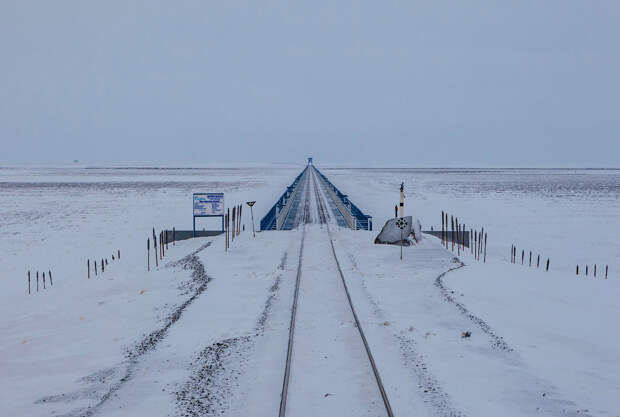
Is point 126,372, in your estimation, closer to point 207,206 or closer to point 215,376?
point 215,376

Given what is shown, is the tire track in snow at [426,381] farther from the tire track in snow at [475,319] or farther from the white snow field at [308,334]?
the tire track in snow at [475,319]

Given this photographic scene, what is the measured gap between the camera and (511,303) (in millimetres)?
16281

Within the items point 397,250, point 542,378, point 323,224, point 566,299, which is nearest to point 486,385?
point 542,378

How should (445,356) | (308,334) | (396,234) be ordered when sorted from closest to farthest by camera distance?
1. (445,356)
2. (308,334)
3. (396,234)

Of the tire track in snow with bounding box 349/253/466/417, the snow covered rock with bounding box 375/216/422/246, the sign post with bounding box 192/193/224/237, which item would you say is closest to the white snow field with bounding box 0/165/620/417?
the tire track in snow with bounding box 349/253/466/417

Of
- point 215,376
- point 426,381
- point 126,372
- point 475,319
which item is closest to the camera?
point 426,381

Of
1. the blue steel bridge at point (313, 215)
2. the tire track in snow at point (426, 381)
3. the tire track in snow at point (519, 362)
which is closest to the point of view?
the tire track in snow at point (426, 381)

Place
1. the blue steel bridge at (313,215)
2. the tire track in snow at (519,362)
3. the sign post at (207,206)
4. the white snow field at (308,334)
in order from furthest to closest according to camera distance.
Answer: the blue steel bridge at (313,215) < the sign post at (207,206) < the white snow field at (308,334) < the tire track in snow at (519,362)

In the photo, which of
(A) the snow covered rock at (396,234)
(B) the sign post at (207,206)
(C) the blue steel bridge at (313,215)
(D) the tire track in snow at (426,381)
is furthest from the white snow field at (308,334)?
(C) the blue steel bridge at (313,215)

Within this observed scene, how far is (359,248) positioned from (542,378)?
50.1ft

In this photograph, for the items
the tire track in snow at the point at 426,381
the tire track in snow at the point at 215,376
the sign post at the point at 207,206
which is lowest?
the tire track in snow at the point at 215,376

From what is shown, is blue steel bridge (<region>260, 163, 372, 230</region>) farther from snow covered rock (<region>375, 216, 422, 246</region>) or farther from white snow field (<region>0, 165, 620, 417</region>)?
white snow field (<region>0, 165, 620, 417</region>)

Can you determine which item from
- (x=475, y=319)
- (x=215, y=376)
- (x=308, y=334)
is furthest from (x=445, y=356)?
(x=215, y=376)

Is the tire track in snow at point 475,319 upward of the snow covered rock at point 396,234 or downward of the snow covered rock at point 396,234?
downward
